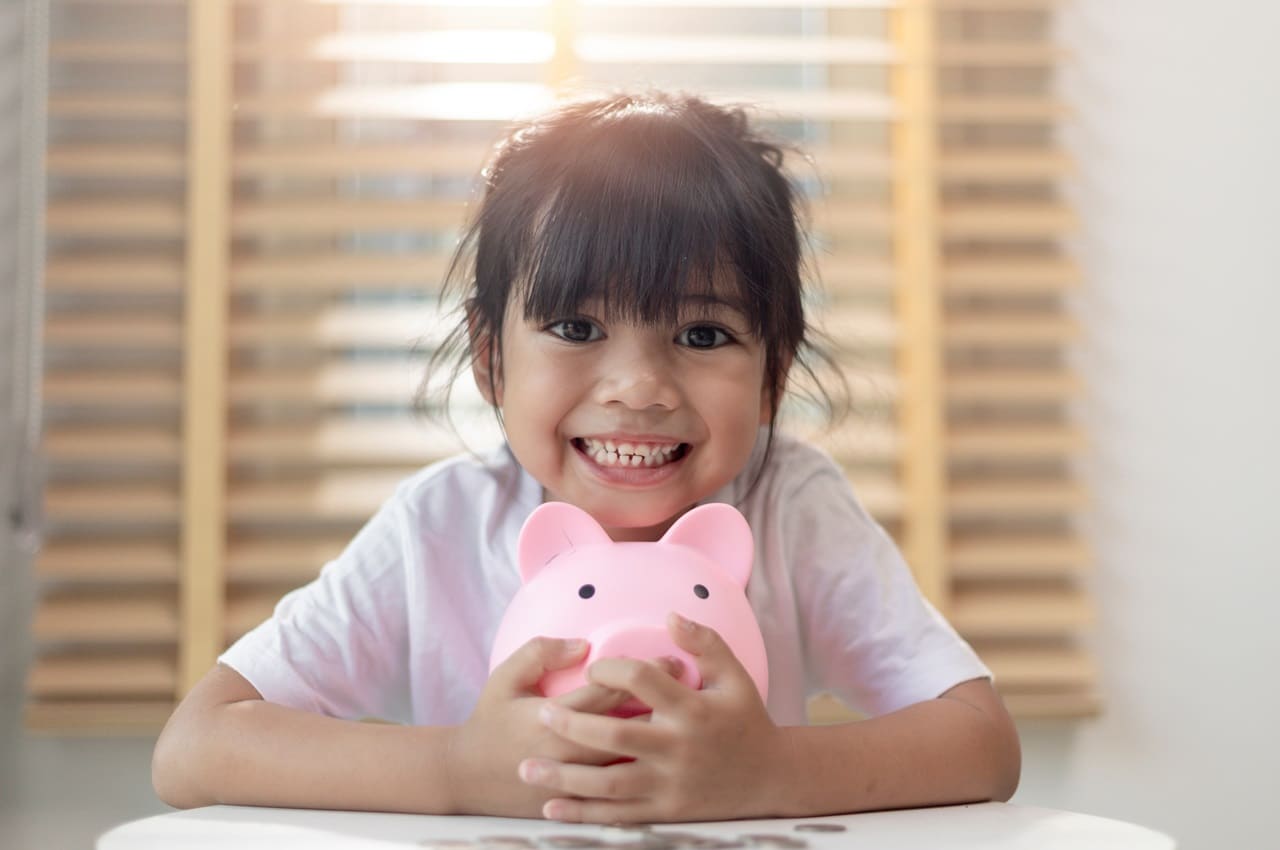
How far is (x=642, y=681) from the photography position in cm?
63

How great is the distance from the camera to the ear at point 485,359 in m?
0.90

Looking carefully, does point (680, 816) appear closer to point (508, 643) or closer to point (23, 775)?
point (508, 643)

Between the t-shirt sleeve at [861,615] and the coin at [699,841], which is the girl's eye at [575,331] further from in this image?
the coin at [699,841]

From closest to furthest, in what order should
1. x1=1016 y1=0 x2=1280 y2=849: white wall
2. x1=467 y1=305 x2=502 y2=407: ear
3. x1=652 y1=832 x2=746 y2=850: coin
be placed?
x1=652 y1=832 x2=746 y2=850: coin, x1=467 y1=305 x2=502 y2=407: ear, x1=1016 y1=0 x2=1280 y2=849: white wall

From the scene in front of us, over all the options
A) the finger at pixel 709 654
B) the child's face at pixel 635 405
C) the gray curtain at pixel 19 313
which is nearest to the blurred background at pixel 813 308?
the gray curtain at pixel 19 313

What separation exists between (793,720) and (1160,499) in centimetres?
87

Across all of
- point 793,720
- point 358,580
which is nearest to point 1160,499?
point 793,720

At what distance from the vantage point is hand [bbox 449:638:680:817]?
0.64 meters

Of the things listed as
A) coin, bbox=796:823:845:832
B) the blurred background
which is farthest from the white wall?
coin, bbox=796:823:845:832

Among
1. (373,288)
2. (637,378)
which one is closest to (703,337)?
(637,378)

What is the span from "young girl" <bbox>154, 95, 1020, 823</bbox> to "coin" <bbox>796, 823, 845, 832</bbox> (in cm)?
2

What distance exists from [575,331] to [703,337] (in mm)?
78

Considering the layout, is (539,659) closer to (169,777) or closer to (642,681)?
(642,681)

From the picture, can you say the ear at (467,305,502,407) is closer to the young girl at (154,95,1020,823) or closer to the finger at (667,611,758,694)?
the young girl at (154,95,1020,823)
